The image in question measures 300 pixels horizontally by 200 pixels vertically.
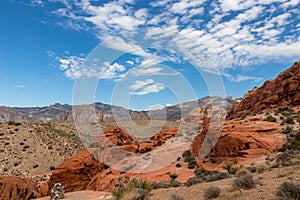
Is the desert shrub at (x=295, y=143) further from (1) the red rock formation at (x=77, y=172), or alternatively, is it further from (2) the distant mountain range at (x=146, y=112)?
(1) the red rock formation at (x=77, y=172)

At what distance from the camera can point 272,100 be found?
46.6 metres

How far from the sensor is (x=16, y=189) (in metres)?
19.5

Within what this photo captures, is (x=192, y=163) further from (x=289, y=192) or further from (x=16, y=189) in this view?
(x=289, y=192)

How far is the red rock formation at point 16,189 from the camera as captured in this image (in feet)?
62.1

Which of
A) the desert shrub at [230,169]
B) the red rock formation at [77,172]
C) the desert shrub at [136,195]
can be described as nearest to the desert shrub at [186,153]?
the red rock formation at [77,172]

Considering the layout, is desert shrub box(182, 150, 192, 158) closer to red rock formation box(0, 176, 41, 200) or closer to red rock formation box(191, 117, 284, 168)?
red rock formation box(191, 117, 284, 168)

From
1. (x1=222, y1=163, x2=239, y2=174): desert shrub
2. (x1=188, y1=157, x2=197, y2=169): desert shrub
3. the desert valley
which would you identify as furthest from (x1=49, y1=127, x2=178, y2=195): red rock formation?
(x1=222, y1=163, x2=239, y2=174): desert shrub

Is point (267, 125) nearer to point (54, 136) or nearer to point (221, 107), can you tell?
point (54, 136)

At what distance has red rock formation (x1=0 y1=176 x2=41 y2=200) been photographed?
1894cm

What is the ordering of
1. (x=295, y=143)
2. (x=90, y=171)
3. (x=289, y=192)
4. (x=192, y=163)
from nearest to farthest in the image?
(x=289, y=192) → (x=295, y=143) → (x=192, y=163) → (x=90, y=171)

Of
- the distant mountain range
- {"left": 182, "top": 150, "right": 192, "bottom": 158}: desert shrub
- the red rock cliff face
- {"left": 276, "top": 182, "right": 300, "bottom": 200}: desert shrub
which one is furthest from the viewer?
the red rock cliff face

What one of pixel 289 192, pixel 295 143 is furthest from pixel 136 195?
pixel 295 143

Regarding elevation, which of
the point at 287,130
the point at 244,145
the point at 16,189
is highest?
the point at 287,130

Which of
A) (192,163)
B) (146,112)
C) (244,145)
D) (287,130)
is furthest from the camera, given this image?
(146,112)
